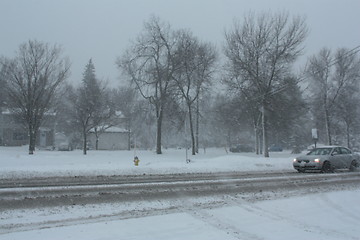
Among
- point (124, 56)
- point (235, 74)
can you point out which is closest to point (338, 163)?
point (235, 74)

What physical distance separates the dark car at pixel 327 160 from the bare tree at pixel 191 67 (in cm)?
2036

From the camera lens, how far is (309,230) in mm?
7484

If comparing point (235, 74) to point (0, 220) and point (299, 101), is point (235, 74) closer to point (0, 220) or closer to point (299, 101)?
point (299, 101)

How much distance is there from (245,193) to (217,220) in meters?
4.10

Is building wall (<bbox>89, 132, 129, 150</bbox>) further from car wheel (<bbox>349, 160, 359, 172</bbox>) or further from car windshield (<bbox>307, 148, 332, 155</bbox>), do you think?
car wheel (<bbox>349, 160, 359, 172</bbox>)

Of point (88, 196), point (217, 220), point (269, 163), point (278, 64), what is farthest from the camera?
point (278, 64)

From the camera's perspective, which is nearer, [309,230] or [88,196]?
[309,230]

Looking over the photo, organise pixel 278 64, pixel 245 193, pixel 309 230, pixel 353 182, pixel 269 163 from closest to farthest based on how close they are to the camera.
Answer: pixel 309 230
pixel 245 193
pixel 353 182
pixel 269 163
pixel 278 64

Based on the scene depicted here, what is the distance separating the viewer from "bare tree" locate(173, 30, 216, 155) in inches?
1551

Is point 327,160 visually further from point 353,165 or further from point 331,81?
point 331,81

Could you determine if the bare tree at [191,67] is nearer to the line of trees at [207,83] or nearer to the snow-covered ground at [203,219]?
the line of trees at [207,83]

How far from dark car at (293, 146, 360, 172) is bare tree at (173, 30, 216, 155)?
20.4 metres

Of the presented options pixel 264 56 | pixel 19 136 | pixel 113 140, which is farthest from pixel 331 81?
pixel 19 136

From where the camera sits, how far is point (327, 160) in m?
19.7
